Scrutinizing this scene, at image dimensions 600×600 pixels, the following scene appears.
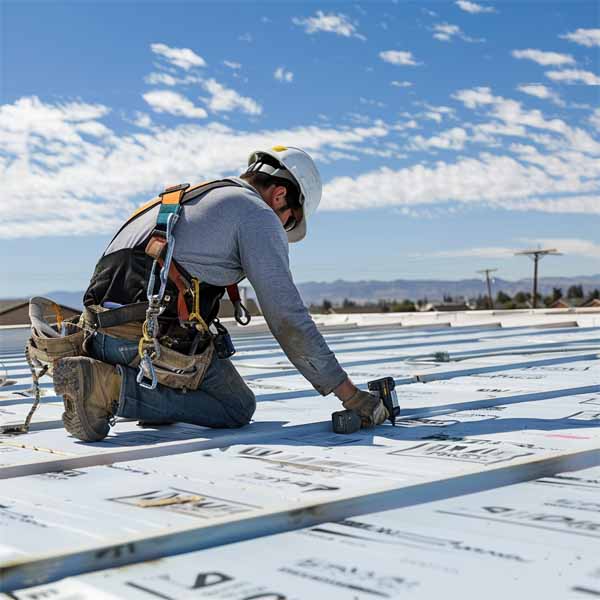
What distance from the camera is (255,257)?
2777 mm

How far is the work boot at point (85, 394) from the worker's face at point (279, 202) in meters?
0.83

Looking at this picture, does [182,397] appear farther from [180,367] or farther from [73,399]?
[73,399]

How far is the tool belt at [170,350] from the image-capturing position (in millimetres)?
2867

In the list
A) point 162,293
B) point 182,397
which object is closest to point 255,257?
point 162,293

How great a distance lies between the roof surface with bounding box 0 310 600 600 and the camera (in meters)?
1.40

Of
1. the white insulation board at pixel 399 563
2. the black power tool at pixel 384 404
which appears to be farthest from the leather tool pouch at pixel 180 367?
the white insulation board at pixel 399 563

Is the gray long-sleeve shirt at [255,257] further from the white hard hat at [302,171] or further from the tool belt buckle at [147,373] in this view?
the tool belt buckle at [147,373]

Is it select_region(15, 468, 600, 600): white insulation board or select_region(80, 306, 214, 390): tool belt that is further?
select_region(80, 306, 214, 390): tool belt

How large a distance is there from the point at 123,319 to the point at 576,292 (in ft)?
233

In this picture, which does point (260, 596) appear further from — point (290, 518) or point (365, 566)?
point (290, 518)

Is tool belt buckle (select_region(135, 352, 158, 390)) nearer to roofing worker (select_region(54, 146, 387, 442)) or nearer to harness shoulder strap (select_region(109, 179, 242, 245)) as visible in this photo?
roofing worker (select_region(54, 146, 387, 442))

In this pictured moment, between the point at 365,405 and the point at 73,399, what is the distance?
953mm

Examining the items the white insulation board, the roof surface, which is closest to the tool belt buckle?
the roof surface

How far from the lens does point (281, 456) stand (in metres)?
2.45
